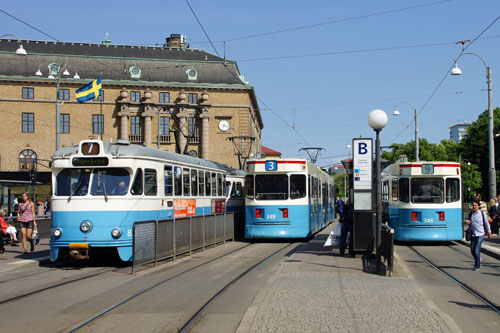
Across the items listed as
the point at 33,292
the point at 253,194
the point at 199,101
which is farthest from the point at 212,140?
the point at 33,292

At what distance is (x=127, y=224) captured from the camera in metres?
15.4

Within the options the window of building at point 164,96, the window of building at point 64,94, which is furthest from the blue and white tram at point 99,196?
the window of building at point 64,94

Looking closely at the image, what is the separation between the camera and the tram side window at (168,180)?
1780cm

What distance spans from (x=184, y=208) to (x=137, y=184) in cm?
405

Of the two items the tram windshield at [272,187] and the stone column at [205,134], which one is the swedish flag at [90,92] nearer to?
the tram windshield at [272,187]

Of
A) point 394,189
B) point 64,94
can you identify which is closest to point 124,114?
point 64,94

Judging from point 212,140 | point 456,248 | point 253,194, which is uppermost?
point 212,140

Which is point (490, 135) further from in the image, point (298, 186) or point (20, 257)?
point (20, 257)

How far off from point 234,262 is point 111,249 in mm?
3151

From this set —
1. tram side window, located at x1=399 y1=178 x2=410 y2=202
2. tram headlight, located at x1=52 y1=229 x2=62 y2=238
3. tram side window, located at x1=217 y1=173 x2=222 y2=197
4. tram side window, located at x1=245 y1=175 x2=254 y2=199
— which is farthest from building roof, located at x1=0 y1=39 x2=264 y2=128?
tram headlight, located at x1=52 y1=229 x2=62 y2=238

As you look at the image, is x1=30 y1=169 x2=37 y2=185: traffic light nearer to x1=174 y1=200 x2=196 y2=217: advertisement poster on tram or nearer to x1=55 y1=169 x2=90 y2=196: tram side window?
x1=174 y1=200 x2=196 y2=217: advertisement poster on tram

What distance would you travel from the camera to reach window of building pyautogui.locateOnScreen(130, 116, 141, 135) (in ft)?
239

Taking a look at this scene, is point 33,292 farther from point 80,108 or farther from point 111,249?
point 80,108

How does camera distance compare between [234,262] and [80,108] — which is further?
[80,108]
